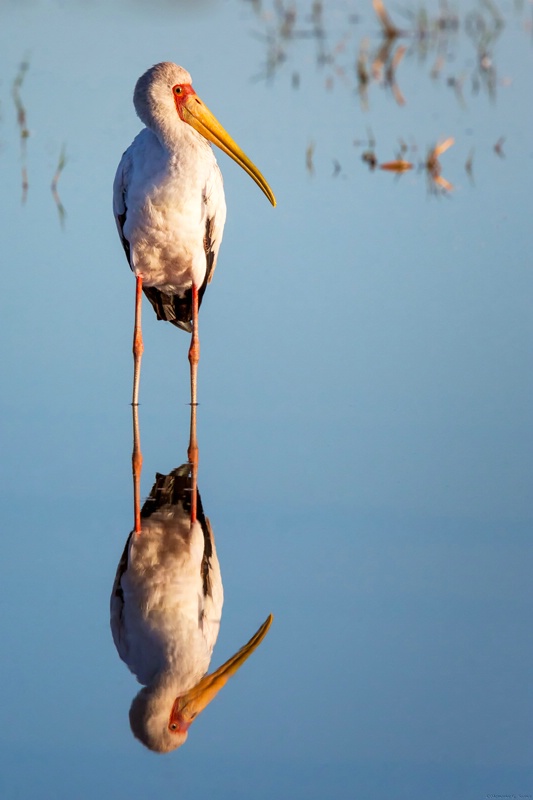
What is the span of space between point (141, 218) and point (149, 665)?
3.83 m

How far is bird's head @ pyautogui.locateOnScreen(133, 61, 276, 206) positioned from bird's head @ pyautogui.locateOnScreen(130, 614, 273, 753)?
424 centimetres

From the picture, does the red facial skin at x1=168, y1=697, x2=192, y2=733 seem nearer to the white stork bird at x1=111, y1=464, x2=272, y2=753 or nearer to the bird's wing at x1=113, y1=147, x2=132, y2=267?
the white stork bird at x1=111, y1=464, x2=272, y2=753

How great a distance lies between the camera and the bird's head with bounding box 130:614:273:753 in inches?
189

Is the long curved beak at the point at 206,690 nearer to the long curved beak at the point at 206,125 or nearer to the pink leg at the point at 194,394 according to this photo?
the pink leg at the point at 194,394

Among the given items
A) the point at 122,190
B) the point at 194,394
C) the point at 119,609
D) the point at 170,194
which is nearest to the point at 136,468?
the point at 194,394

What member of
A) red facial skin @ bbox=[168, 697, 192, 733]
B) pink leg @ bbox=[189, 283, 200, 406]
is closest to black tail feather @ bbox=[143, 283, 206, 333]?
pink leg @ bbox=[189, 283, 200, 406]

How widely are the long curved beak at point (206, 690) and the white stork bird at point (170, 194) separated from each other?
3.18 m

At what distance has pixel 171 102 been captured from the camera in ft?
29.0

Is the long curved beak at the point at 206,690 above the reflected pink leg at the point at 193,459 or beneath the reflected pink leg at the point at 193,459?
beneath

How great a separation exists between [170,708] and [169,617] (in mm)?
722

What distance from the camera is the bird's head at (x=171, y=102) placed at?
875 cm

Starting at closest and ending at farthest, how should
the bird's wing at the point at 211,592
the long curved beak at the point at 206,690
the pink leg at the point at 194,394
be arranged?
the long curved beak at the point at 206,690 → the bird's wing at the point at 211,592 → the pink leg at the point at 194,394

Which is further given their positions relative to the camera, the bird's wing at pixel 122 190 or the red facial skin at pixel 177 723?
the bird's wing at pixel 122 190

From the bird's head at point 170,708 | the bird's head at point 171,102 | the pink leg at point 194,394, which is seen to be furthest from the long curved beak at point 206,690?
the bird's head at point 171,102
